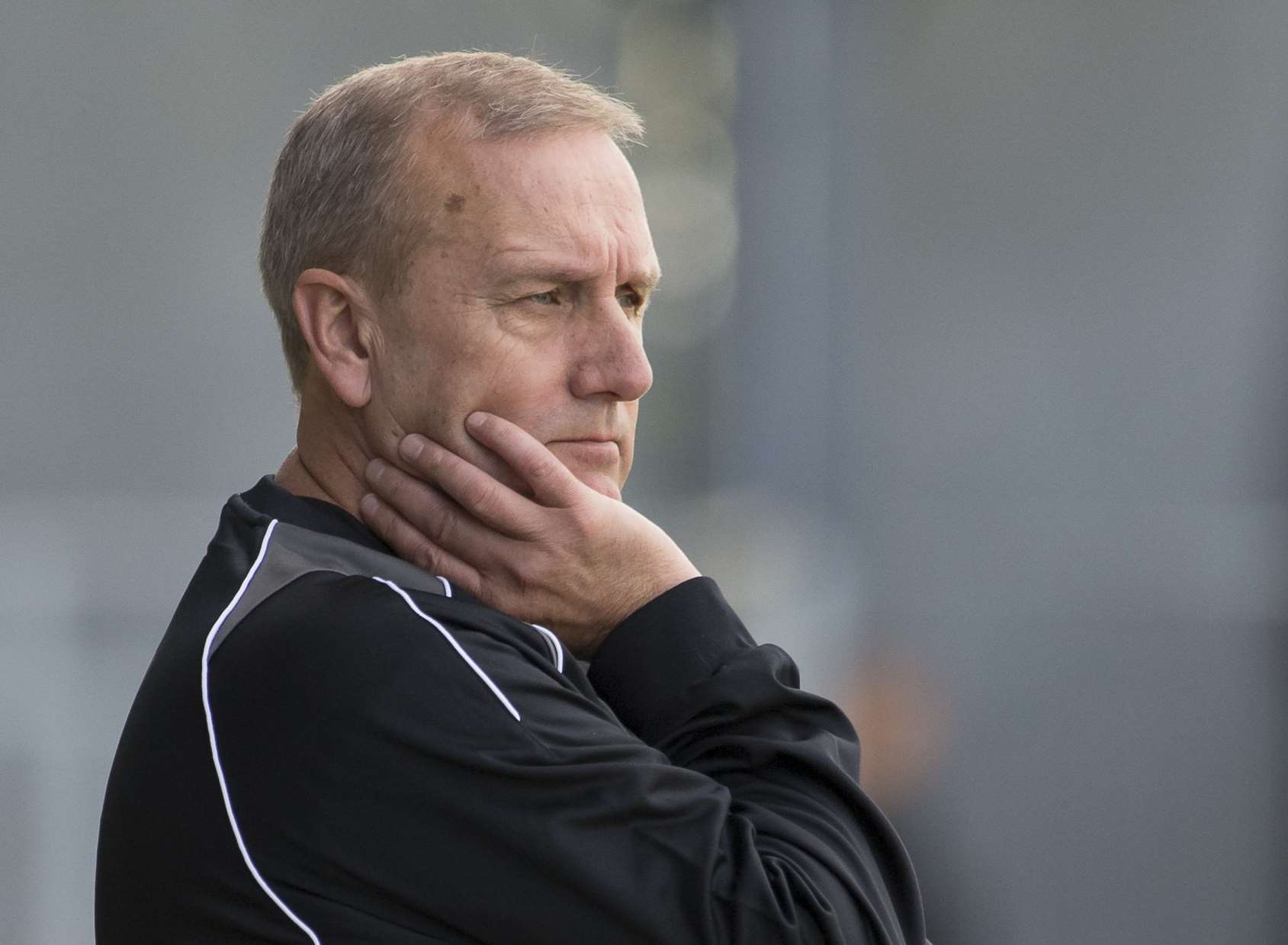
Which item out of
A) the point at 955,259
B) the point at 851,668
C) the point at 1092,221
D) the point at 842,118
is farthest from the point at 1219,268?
the point at 851,668

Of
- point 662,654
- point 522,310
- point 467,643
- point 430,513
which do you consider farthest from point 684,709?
point 522,310

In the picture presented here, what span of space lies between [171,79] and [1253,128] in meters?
Result: 3.63

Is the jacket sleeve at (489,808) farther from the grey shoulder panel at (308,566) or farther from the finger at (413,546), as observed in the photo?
the finger at (413,546)

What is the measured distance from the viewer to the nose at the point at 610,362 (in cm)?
170

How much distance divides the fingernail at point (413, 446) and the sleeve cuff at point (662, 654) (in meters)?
0.28

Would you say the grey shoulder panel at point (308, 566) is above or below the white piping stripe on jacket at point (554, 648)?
above

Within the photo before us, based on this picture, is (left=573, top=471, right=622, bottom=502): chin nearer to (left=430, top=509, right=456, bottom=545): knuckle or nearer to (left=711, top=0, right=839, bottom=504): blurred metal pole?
(left=430, top=509, right=456, bottom=545): knuckle

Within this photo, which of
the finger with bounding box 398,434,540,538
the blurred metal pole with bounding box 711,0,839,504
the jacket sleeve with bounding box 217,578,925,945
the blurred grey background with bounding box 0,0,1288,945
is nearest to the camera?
the jacket sleeve with bounding box 217,578,925,945

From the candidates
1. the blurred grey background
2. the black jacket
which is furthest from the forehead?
the blurred grey background

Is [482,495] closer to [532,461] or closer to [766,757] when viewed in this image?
[532,461]

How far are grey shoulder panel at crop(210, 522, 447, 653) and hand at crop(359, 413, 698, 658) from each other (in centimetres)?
6

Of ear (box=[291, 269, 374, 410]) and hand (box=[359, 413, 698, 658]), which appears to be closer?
hand (box=[359, 413, 698, 658])

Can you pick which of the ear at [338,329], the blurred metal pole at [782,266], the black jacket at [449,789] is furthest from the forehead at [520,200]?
the blurred metal pole at [782,266]

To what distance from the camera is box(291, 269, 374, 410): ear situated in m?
1.72
